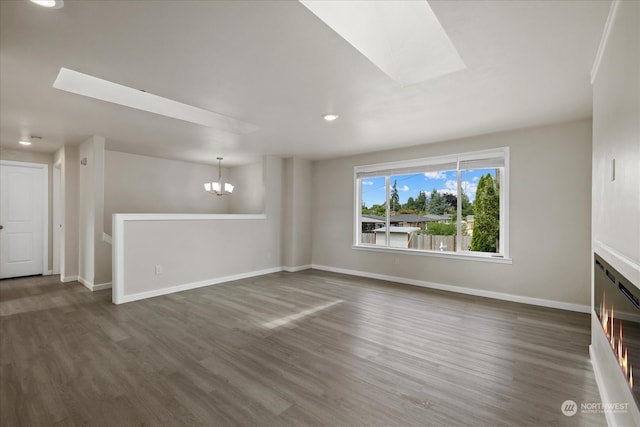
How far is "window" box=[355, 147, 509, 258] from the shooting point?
448 cm

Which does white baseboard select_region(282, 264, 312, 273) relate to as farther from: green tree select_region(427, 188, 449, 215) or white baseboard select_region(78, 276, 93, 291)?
white baseboard select_region(78, 276, 93, 291)

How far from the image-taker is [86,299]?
4.23m

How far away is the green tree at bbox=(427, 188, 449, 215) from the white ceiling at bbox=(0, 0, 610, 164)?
3.71ft

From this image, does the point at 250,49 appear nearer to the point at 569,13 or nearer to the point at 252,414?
the point at 569,13

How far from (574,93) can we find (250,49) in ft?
10.5

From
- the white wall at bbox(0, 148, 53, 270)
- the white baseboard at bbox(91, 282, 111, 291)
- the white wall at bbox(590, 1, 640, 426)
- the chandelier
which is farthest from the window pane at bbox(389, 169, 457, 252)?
the white wall at bbox(0, 148, 53, 270)

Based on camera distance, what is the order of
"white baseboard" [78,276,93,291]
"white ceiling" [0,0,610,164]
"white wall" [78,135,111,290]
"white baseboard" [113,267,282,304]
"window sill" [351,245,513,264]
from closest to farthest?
"white ceiling" [0,0,610,164] < "white baseboard" [113,267,282,304] < "window sill" [351,245,513,264] < "white wall" [78,135,111,290] < "white baseboard" [78,276,93,291]

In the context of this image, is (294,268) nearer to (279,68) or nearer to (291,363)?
(291,363)

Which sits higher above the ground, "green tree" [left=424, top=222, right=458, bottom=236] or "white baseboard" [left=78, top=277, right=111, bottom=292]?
"green tree" [left=424, top=222, right=458, bottom=236]

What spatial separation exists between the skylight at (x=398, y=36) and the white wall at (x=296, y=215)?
13.0 ft

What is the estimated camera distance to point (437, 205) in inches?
200

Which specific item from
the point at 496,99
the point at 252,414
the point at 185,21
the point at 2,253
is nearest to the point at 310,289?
the point at 252,414

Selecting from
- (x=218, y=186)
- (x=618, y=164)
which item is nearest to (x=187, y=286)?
(x=218, y=186)

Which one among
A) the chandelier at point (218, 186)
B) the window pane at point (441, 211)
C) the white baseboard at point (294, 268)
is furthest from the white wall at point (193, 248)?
the window pane at point (441, 211)
